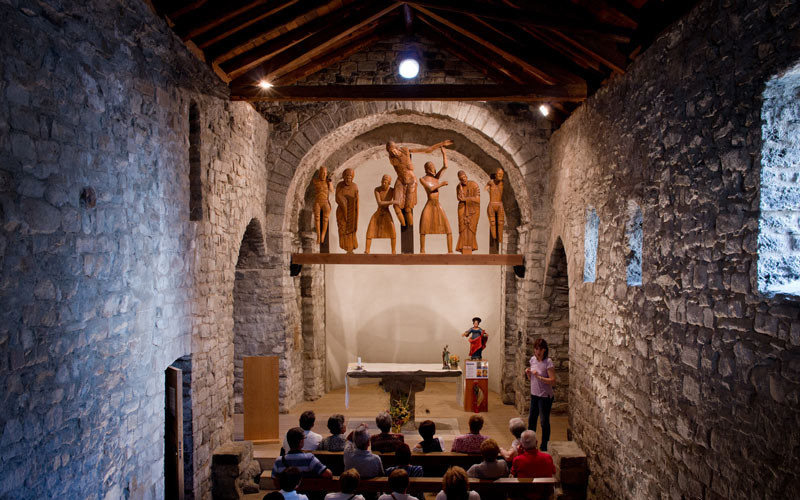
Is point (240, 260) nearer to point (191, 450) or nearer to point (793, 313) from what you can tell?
point (191, 450)

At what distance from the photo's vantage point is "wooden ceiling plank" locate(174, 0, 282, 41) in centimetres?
507

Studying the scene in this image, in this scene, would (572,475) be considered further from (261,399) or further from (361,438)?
(261,399)

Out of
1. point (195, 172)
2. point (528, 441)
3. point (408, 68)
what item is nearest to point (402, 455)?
point (528, 441)

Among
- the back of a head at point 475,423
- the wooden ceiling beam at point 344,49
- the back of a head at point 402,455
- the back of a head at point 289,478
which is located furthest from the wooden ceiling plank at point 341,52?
the back of a head at point 289,478

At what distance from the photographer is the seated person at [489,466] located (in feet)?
15.1

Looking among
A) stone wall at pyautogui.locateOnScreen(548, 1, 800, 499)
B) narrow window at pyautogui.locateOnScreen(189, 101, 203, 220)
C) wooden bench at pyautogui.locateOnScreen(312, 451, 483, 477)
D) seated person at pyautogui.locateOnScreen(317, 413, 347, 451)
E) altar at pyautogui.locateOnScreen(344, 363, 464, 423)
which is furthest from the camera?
altar at pyautogui.locateOnScreen(344, 363, 464, 423)

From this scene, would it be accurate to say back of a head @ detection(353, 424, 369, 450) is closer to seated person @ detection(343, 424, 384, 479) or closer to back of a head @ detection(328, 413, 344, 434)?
seated person @ detection(343, 424, 384, 479)

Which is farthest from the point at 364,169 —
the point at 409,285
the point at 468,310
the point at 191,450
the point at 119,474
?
the point at 119,474

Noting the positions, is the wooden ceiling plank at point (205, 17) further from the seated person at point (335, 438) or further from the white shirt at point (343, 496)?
the white shirt at point (343, 496)

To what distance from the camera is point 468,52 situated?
25.2ft

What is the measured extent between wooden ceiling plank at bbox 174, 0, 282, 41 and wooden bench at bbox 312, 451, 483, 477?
420 cm

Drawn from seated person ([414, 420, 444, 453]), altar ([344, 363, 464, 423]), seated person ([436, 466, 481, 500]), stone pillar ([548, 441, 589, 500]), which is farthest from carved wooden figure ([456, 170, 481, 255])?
seated person ([436, 466, 481, 500])

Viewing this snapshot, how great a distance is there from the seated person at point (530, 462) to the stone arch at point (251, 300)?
4.87m

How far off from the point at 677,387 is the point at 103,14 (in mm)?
4883
